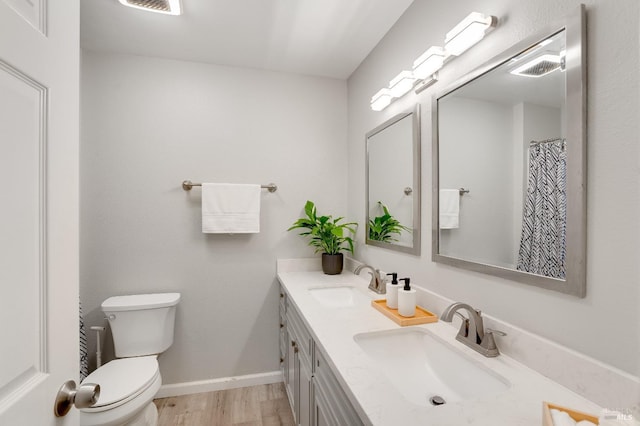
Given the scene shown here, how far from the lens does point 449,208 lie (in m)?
1.36

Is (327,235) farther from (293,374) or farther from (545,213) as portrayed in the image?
(545,213)

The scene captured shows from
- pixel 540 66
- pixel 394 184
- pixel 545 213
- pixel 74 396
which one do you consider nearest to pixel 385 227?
pixel 394 184

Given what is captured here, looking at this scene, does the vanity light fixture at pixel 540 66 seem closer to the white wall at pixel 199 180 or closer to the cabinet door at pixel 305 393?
the cabinet door at pixel 305 393

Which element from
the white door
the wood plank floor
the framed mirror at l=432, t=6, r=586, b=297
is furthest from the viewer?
the wood plank floor

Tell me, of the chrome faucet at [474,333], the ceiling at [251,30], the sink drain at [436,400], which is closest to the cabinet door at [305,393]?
the sink drain at [436,400]

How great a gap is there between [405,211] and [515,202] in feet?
2.20

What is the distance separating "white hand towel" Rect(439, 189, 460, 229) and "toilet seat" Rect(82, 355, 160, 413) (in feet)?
5.53

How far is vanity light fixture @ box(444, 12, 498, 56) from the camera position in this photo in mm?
1104

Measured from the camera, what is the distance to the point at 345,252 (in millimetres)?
2514

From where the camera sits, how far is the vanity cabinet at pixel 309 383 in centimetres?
97

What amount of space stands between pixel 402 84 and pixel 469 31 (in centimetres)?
47

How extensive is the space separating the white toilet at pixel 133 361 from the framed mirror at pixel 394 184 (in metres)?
1.44

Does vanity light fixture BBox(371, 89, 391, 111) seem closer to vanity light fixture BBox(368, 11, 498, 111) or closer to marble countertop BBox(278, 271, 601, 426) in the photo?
vanity light fixture BBox(368, 11, 498, 111)

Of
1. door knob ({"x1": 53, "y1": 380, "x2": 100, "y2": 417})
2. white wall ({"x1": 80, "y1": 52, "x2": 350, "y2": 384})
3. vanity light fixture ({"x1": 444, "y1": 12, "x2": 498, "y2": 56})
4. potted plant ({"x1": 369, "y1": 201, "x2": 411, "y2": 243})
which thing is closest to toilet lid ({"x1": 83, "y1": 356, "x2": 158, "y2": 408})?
white wall ({"x1": 80, "y1": 52, "x2": 350, "y2": 384})
